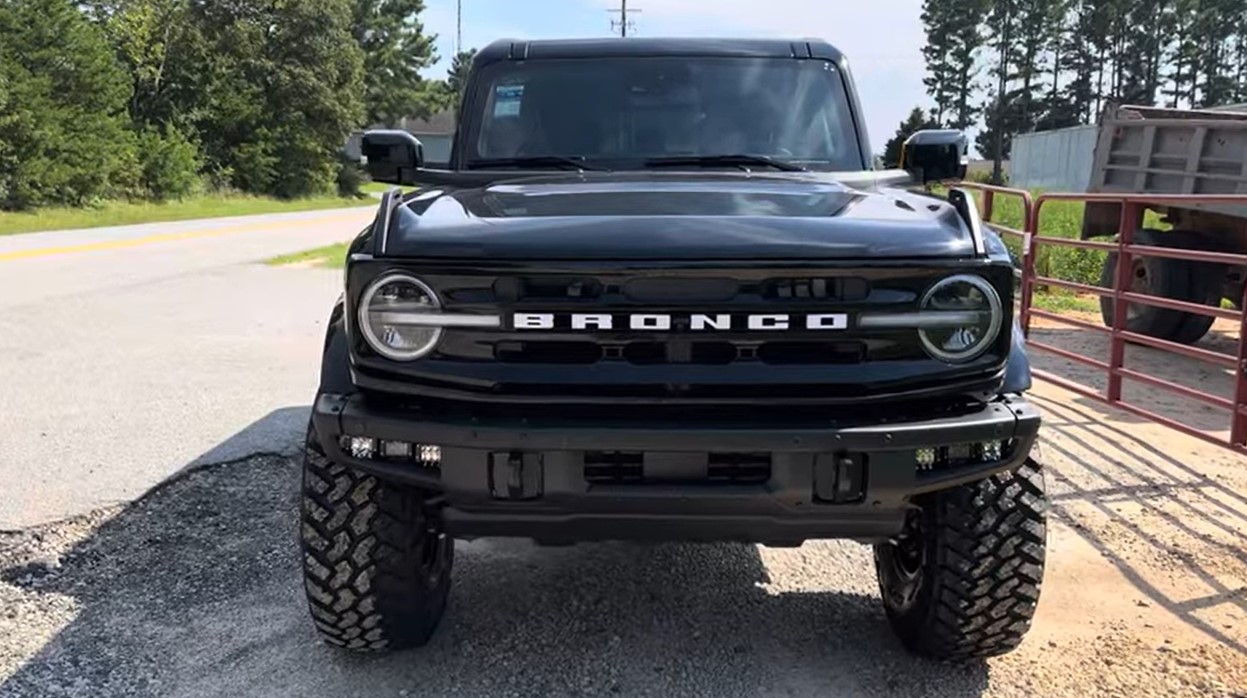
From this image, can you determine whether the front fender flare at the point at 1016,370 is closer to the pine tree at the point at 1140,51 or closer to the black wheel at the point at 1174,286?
the black wheel at the point at 1174,286

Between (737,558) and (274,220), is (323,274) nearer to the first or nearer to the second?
(737,558)

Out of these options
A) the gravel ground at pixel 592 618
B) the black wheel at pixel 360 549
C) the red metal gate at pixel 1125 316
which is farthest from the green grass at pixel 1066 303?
the black wheel at pixel 360 549

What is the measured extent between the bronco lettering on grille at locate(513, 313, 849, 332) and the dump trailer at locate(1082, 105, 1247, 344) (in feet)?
21.1

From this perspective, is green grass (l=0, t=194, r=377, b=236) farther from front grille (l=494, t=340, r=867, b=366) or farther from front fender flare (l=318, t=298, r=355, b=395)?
front grille (l=494, t=340, r=867, b=366)

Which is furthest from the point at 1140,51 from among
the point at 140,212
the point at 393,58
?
the point at 140,212

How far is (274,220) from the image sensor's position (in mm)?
28734

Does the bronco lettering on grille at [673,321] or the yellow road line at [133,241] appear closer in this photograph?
the bronco lettering on grille at [673,321]

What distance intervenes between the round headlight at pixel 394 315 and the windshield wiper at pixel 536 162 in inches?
53.0

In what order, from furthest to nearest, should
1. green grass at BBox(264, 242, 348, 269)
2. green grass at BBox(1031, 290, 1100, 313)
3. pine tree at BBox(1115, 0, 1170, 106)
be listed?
pine tree at BBox(1115, 0, 1170, 106) → green grass at BBox(264, 242, 348, 269) → green grass at BBox(1031, 290, 1100, 313)

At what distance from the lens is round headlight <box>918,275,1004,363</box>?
2.73 meters

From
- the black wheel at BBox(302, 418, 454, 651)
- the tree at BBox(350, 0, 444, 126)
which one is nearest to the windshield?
the black wheel at BBox(302, 418, 454, 651)

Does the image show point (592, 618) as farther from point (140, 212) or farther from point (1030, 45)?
point (1030, 45)

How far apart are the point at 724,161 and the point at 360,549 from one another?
6.18 feet

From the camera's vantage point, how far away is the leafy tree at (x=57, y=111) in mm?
27953
